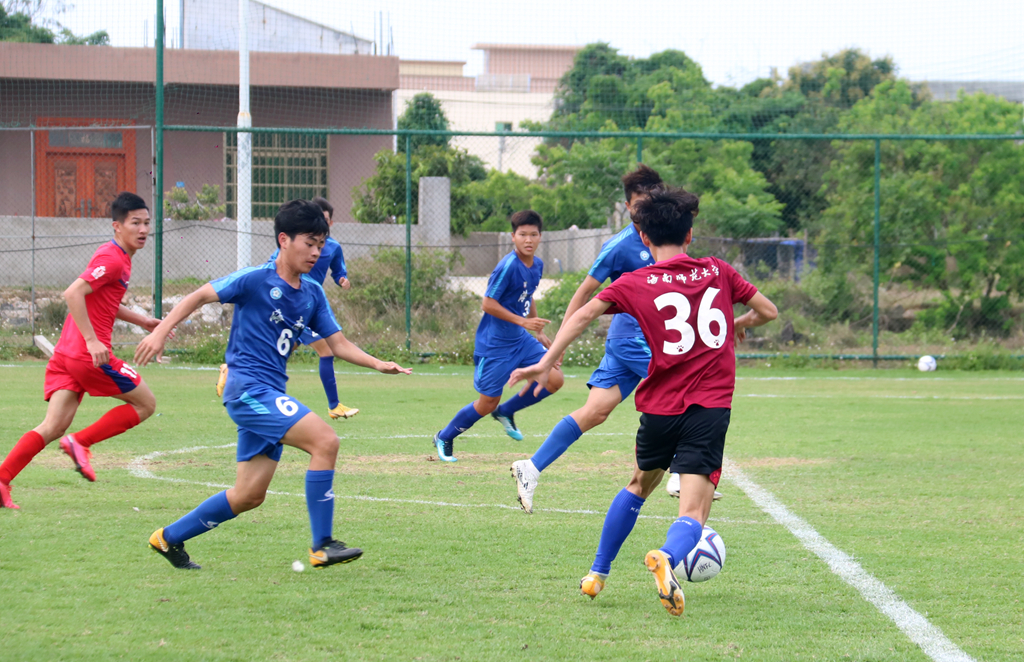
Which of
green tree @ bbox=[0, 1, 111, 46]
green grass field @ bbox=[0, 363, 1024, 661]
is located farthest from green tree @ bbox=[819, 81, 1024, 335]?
green tree @ bbox=[0, 1, 111, 46]

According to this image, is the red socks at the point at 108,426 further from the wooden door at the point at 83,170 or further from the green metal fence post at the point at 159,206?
the wooden door at the point at 83,170

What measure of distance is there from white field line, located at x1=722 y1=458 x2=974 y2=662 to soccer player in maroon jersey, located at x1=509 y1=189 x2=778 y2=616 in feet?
2.76

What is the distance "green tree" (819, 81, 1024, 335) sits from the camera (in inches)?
578

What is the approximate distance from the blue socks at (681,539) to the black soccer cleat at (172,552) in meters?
2.14

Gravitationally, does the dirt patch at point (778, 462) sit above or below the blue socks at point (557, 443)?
below

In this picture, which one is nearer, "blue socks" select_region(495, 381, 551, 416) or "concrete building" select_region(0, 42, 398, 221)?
"blue socks" select_region(495, 381, 551, 416)

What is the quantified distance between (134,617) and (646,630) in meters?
1.92

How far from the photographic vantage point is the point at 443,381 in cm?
1262

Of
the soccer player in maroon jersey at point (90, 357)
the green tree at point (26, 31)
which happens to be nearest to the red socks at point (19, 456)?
the soccer player in maroon jersey at point (90, 357)

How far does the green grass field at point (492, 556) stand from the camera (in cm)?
363

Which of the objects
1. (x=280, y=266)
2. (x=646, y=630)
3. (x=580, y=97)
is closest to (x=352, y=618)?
(x=646, y=630)

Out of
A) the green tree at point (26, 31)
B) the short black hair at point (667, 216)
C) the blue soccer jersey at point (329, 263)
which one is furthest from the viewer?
the green tree at point (26, 31)

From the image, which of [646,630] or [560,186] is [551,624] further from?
[560,186]

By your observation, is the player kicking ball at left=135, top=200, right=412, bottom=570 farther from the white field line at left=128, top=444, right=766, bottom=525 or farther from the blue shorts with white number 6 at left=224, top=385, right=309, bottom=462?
the white field line at left=128, top=444, right=766, bottom=525
